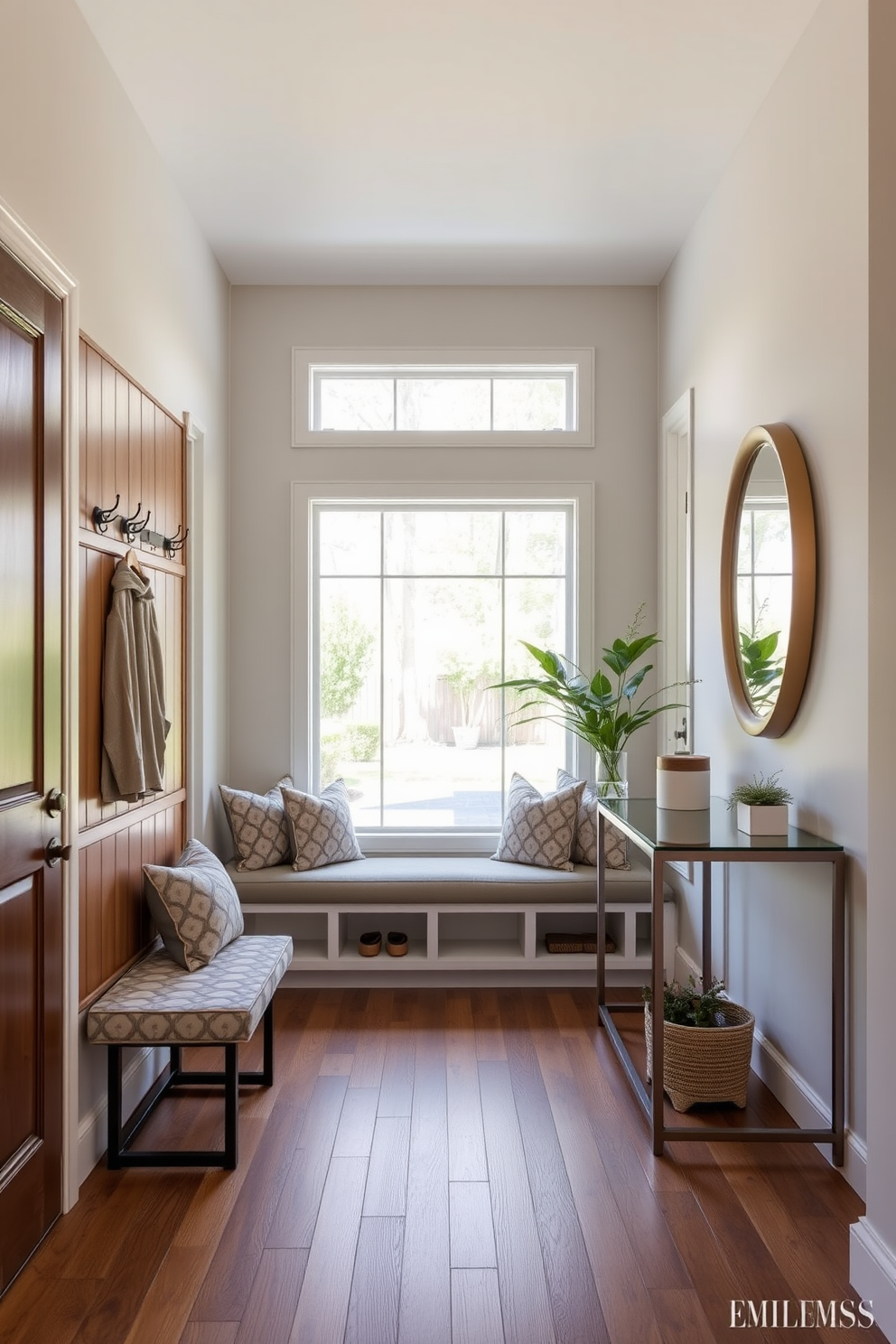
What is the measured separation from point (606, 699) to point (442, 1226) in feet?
8.20

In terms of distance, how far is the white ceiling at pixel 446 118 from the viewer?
2.70 metres

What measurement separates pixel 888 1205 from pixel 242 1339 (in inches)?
51.1

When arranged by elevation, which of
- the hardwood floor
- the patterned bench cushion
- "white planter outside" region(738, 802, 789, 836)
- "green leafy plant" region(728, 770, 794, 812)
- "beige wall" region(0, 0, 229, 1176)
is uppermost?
"beige wall" region(0, 0, 229, 1176)

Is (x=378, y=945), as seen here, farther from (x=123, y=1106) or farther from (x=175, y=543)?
(x=175, y=543)

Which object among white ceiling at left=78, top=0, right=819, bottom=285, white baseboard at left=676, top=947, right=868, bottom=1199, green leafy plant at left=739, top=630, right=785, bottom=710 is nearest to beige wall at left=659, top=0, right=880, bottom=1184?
white baseboard at left=676, top=947, right=868, bottom=1199

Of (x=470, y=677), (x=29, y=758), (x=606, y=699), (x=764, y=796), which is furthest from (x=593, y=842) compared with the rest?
(x=29, y=758)

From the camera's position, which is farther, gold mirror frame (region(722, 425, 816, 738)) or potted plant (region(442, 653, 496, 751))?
potted plant (region(442, 653, 496, 751))

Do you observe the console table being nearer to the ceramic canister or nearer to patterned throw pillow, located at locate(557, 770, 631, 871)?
the ceramic canister

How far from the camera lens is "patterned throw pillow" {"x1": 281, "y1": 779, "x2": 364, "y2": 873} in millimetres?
4184

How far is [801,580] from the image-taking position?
8.89 ft

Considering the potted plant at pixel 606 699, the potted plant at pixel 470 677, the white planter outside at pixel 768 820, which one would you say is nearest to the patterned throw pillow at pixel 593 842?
the potted plant at pixel 606 699

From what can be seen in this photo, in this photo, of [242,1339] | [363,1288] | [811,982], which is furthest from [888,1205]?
[242,1339]

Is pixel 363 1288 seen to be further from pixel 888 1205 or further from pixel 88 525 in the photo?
pixel 88 525

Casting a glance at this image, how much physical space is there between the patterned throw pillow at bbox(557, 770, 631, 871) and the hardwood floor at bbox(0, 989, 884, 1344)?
110cm
